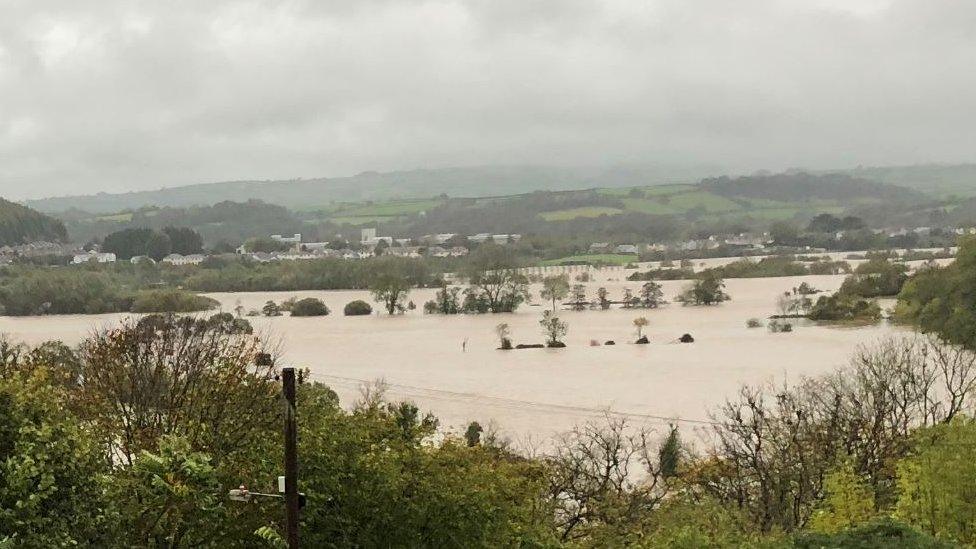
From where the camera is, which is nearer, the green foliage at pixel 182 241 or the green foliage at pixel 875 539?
the green foliage at pixel 875 539

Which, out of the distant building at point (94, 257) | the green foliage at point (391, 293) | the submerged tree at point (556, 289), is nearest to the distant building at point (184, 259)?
the distant building at point (94, 257)

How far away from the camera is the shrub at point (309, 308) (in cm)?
7181

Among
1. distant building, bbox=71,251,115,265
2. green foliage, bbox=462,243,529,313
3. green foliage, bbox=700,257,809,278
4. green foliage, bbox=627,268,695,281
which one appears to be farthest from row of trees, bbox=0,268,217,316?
green foliage, bbox=700,257,809,278

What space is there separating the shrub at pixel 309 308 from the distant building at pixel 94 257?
151 ft

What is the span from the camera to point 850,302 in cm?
6050

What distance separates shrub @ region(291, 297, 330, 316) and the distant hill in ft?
222

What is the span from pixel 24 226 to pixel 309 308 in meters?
74.7

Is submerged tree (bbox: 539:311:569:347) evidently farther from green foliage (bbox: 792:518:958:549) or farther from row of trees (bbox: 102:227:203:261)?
row of trees (bbox: 102:227:203:261)

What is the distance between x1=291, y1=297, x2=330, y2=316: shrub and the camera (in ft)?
236

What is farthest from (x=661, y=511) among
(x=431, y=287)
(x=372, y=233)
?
(x=372, y=233)

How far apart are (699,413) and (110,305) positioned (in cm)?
5901

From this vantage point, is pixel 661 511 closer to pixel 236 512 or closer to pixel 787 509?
pixel 787 509

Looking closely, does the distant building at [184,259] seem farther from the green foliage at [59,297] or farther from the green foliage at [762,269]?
the green foliage at [762,269]

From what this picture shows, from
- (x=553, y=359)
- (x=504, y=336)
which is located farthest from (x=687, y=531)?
(x=504, y=336)
